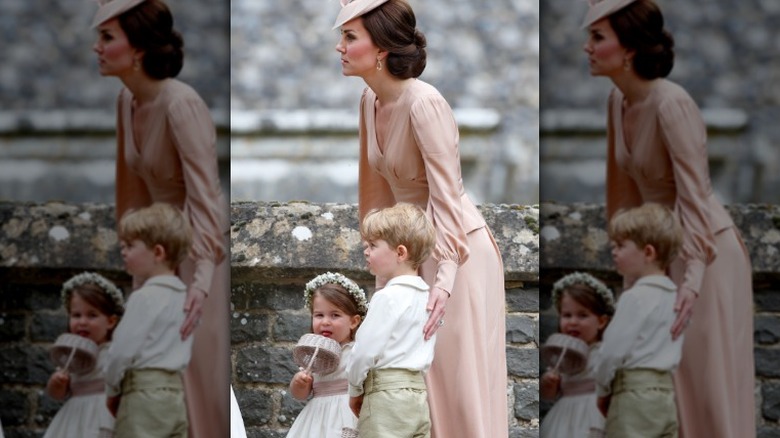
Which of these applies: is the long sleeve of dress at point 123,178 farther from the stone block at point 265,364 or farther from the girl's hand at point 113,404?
the stone block at point 265,364

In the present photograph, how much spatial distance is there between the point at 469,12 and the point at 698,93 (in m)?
4.71

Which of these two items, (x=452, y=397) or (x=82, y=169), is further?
(x=452, y=397)

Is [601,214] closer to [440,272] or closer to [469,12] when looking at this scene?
[440,272]

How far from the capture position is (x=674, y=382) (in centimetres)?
77

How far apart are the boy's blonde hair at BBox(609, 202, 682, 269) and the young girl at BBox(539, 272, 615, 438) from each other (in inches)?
1.5

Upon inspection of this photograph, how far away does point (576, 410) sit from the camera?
77 centimetres

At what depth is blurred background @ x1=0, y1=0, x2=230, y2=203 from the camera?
684 mm

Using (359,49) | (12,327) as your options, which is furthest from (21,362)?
(359,49)

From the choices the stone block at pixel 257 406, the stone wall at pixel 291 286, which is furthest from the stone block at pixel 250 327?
the stone block at pixel 257 406

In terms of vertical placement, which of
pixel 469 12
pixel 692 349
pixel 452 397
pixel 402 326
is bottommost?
pixel 452 397

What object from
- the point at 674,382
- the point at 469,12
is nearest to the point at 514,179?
the point at 469,12

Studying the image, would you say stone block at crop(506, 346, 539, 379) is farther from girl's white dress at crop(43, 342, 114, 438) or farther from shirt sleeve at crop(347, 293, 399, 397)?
girl's white dress at crop(43, 342, 114, 438)

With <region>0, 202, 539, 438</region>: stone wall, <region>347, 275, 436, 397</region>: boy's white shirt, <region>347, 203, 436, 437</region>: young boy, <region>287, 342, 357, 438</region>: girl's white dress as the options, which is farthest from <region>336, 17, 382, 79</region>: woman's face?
<region>0, 202, 539, 438</region>: stone wall

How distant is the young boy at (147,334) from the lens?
71 centimetres
